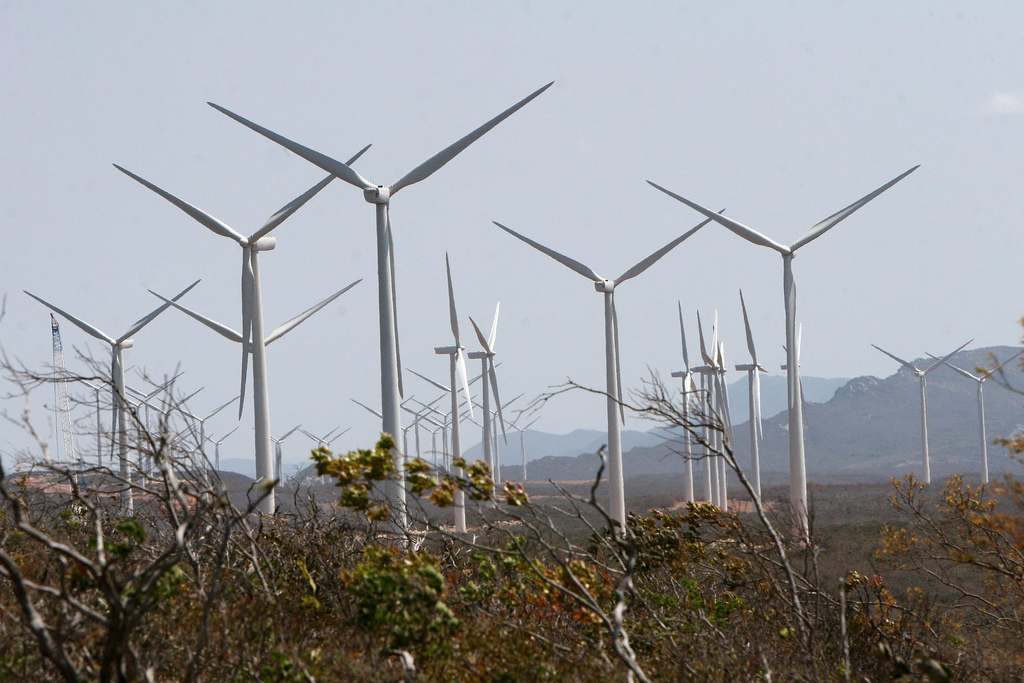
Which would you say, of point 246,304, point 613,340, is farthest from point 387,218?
point 613,340

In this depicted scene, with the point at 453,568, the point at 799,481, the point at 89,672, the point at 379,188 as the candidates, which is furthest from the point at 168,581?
the point at 799,481

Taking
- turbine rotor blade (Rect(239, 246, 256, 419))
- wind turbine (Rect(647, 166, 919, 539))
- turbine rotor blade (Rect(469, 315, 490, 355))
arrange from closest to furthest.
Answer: turbine rotor blade (Rect(239, 246, 256, 419)) < wind turbine (Rect(647, 166, 919, 539)) < turbine rotor blade (Rect(469, 315, 490, 355))

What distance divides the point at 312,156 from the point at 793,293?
17.9 metres

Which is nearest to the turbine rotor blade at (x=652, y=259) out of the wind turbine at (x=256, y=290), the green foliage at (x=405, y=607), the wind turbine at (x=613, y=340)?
the wind turbine at (x=613, y=340)

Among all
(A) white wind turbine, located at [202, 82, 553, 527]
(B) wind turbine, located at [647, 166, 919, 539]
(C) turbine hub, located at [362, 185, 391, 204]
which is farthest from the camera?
(B) wind turbine, located at [647, 166, 919, 539]

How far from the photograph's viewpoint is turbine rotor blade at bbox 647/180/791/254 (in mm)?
36625

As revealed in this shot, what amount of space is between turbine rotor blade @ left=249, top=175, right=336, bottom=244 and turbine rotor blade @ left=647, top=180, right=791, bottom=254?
11.8 m

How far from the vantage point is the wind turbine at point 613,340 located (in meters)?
38.6

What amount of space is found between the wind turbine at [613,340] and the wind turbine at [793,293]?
5.38 ft

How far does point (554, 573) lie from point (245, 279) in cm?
2230

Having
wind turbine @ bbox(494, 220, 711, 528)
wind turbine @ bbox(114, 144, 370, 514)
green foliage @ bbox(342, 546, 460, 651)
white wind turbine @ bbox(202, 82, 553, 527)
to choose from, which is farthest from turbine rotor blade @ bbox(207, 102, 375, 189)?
green foliage @ bbox(342, 546, 460, 651)

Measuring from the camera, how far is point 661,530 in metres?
15.3

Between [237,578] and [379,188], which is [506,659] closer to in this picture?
[237,578]

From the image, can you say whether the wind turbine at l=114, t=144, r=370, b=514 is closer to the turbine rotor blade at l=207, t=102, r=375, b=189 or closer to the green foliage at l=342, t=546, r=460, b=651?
the turbine rotor blade at l=207, t=102, r=375, b=189
